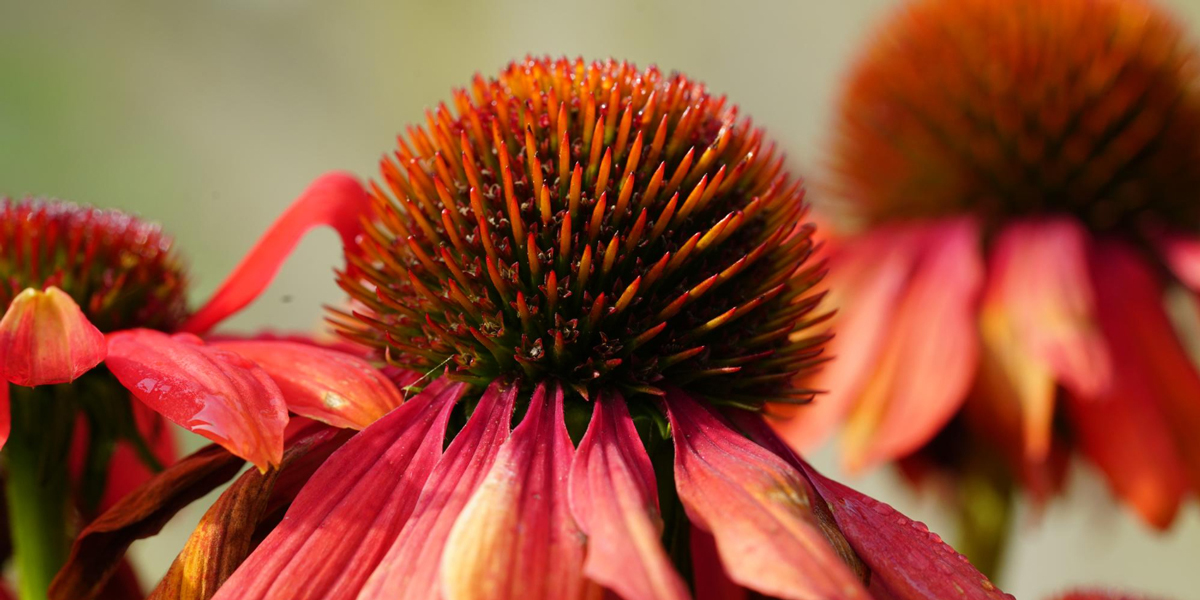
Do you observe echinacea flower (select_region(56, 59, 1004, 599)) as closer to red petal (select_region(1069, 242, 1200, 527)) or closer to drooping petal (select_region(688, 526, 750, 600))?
drooping petal (select_region(688, 526, 750, 600))

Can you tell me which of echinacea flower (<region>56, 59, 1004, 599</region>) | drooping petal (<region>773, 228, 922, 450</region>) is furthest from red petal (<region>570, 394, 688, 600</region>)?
drooping petal (<region>773, 228, 922, 450</region>)

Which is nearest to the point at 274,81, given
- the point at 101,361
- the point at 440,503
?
the point at 101,361

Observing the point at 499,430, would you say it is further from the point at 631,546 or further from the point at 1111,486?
the point at 1111,486

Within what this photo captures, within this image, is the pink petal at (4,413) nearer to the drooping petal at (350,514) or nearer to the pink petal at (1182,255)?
the drooping petal at (350,514)

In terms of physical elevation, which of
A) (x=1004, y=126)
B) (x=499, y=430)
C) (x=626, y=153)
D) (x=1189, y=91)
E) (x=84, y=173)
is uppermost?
(x=1189, y=91)

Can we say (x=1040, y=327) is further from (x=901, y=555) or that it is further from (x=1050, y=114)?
(x=901, y=555)

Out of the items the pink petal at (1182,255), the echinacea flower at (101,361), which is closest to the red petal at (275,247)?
the echinacea flower at (101,361)

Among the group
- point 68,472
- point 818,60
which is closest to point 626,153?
point 68,472
